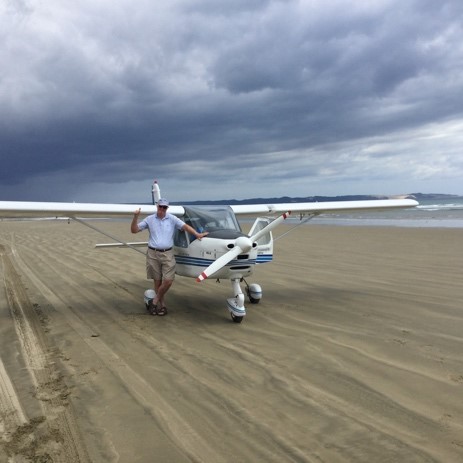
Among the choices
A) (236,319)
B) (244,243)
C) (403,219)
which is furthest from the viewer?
(403,219)

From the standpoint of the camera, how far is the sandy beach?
3.37 meters

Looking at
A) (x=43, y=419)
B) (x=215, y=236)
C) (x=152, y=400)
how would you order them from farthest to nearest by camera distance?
1. (x=215, y=236)
2. (x=152, y=400)
3. (x=43, y=419)

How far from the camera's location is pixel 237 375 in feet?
15.7

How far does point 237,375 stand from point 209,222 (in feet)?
11.4

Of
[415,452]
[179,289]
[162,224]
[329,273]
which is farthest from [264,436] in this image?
[329,273]

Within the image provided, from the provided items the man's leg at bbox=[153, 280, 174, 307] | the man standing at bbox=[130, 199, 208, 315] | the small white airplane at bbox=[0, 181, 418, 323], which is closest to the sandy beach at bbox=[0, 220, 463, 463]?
the man's leg at bbox=[153, 280, 174, 307]

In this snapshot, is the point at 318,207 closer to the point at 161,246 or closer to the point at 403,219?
the point at 161,246

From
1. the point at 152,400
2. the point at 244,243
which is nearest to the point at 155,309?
the point at 244,243

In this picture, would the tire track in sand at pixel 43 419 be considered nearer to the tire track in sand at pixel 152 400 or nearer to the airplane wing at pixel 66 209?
the tire track in sand at pixel 152 400

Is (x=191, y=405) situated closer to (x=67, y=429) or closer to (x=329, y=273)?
(x=67, y=429)

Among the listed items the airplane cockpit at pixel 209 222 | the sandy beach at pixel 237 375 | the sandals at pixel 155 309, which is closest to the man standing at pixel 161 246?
the sandals at pixel 155 309

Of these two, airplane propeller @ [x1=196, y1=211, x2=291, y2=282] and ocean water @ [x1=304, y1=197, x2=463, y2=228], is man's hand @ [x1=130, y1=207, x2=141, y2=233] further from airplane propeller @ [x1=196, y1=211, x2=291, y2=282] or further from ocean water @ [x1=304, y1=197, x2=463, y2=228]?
ocean water @ [x1=304, y1=197, x2=463, y2=228]

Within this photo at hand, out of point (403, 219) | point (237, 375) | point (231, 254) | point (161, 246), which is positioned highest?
point (161, 246)

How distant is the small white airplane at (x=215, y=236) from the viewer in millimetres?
6887
